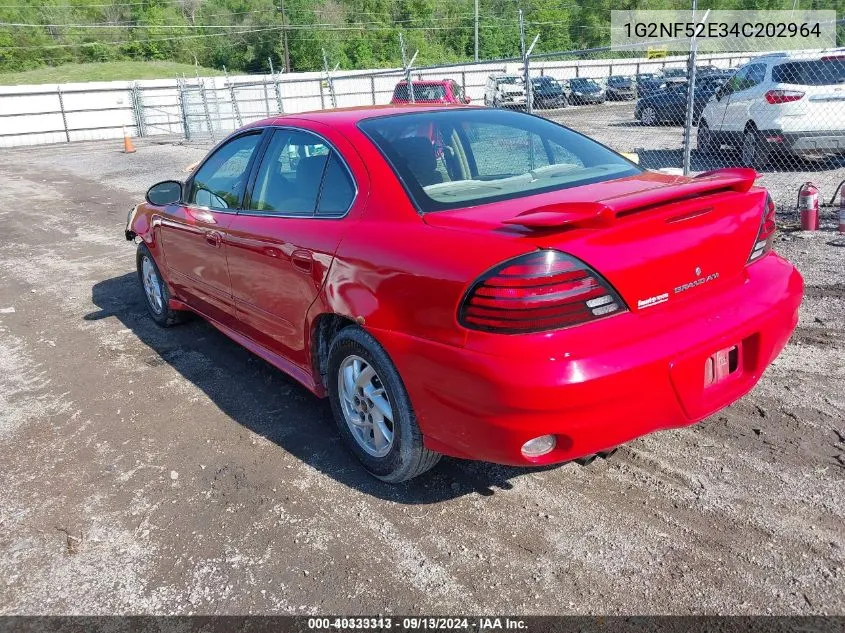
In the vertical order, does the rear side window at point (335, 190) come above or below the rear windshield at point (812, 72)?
below

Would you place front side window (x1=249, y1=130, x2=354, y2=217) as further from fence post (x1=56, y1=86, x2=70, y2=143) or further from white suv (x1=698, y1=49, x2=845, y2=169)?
fence post (x1=56, y1=86, x2=70, y2=143)

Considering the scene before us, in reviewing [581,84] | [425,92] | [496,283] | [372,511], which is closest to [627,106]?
[581,84]

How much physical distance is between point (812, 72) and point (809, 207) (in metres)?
4.10

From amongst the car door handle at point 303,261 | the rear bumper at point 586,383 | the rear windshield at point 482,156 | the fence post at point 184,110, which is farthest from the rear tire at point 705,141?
the fence post at point 184,110

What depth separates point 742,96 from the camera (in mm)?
10758

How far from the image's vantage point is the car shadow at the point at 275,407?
318 centimetres

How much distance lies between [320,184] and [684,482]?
218 centimetres

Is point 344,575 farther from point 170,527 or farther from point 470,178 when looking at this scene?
point 470,178

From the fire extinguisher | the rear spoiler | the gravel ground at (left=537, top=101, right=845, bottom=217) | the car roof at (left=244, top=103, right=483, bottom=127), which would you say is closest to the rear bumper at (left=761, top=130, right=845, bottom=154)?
the gravel ground at (left=537, top=101, right=845, bottom=217)

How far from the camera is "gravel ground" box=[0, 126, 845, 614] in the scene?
8.17ft

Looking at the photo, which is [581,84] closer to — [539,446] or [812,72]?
[812,72]

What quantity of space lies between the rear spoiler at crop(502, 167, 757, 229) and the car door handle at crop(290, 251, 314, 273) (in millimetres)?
1085

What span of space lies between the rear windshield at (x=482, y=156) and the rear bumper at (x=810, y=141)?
746 centimetres

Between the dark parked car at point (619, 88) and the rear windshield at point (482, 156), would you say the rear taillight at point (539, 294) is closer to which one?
the rear windshield at point (482, 156)
